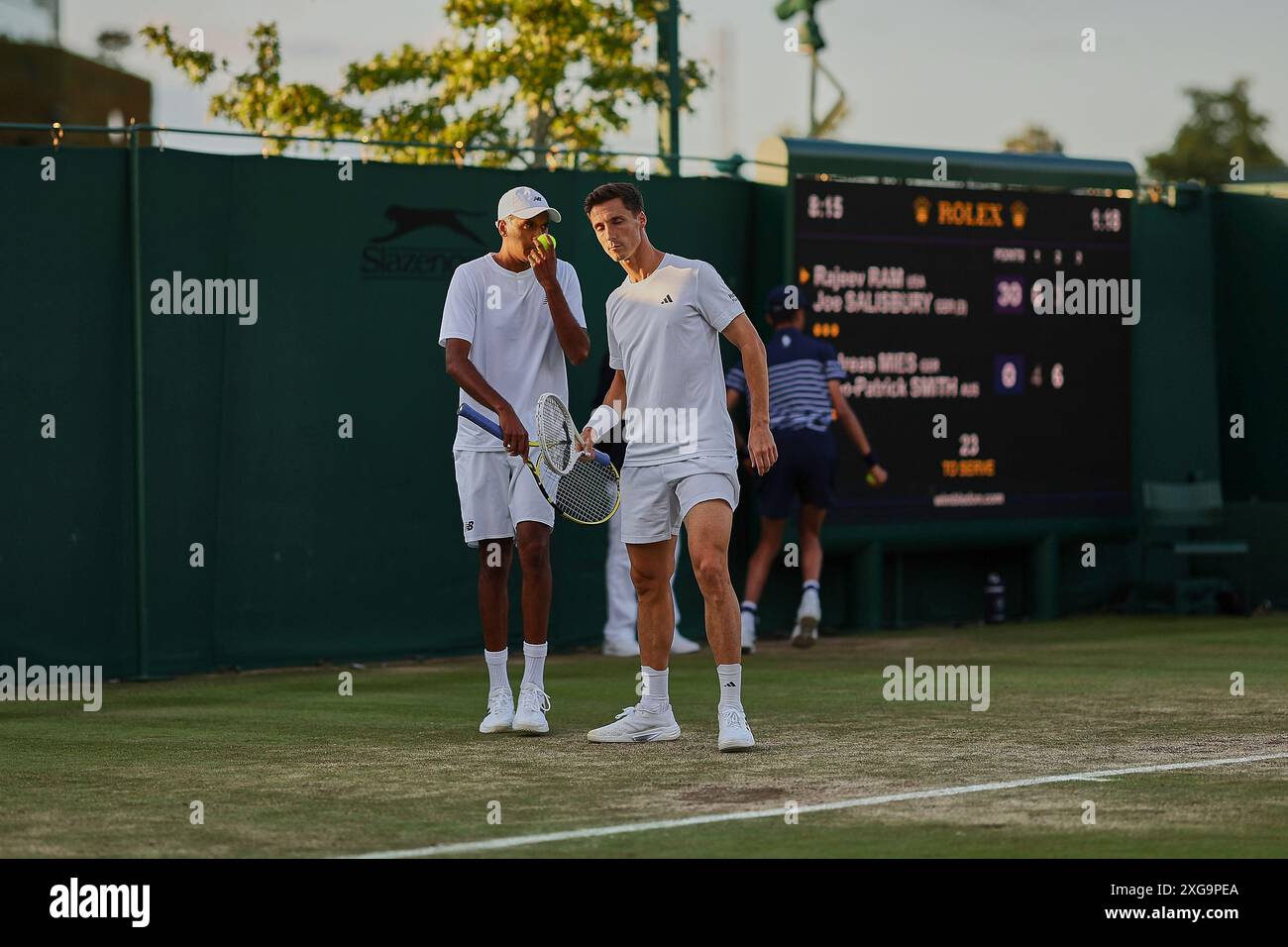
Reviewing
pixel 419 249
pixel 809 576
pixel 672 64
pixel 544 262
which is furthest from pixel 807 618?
pixel 672 64

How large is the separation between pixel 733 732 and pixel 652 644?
1.67 feet

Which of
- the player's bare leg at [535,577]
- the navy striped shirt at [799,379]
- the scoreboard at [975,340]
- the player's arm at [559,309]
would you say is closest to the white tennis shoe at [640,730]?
the player's bare leg at [535,577]

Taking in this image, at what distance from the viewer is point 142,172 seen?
37.0 feet

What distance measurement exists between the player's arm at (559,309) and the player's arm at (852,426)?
183 inches

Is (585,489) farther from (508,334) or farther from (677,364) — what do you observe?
(677,364)

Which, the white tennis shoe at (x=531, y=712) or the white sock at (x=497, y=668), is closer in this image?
the white tennis shoe at (x=531, y=712)

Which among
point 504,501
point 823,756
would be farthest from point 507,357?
point 823,756

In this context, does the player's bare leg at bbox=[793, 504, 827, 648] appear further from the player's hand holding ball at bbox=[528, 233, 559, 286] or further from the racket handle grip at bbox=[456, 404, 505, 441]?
the player's hand holding ball at bbox=[528, 233, 559, 286]

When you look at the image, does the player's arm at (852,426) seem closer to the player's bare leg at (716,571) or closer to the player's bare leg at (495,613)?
the player's bare leg at (495,613)

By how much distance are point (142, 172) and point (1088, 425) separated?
710cm

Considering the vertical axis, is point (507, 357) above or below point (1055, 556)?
above

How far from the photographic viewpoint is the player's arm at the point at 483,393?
7992 millimetres

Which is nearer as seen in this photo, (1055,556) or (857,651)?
(857,651)
